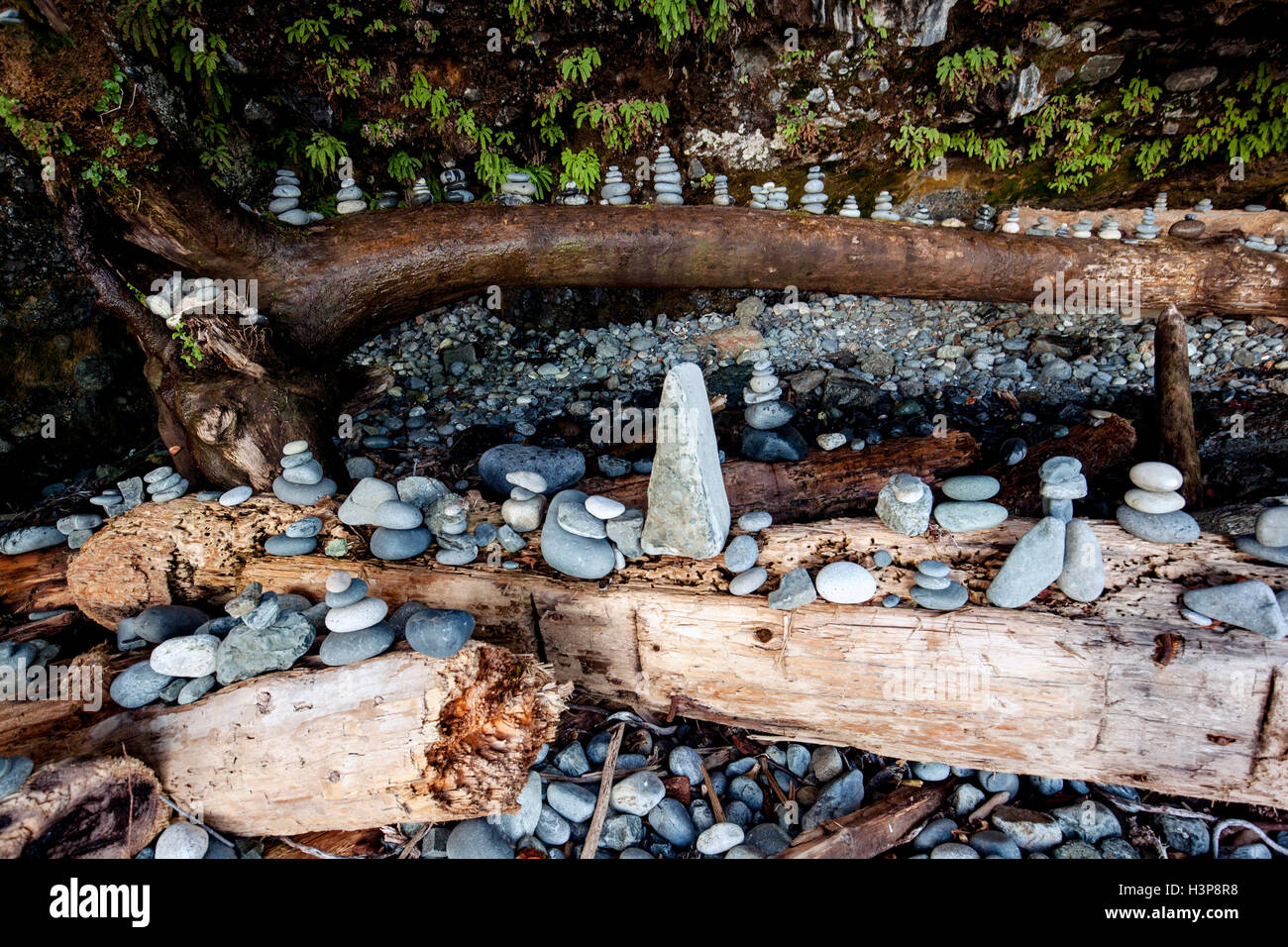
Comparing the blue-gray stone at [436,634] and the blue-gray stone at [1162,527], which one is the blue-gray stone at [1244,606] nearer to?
the blue-gray stone at [1162,527]

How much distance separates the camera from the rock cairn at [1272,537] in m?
2.88

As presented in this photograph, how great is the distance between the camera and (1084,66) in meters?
5.71

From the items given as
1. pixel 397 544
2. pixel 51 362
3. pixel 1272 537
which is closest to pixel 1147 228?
pixel 1272 537

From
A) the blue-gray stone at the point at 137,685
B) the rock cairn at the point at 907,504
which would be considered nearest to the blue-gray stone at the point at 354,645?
the blue-gray stone at the point at 137,685

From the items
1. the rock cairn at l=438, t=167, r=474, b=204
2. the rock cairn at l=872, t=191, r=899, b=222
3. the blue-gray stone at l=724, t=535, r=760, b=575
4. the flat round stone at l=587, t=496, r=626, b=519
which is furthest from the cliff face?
the rock cairn at l=872, t=191, r=899, b=222

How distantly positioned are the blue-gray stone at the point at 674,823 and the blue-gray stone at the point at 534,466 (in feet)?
6.29

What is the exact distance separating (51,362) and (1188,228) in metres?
10.7

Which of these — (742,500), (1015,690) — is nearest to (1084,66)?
(742,500)

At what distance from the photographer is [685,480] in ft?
10.1

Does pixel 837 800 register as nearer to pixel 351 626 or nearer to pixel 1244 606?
pixel 1244 606

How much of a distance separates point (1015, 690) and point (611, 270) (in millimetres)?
4377

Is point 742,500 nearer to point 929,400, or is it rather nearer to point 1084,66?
point 929,400

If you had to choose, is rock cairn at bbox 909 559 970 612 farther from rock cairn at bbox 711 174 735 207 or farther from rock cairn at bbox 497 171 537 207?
rock cairn at bbox 497 171 537 207

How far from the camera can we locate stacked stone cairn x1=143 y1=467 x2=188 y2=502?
4.01 meters
